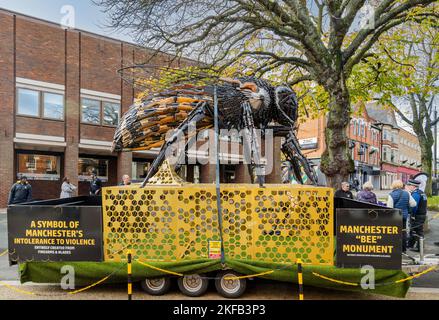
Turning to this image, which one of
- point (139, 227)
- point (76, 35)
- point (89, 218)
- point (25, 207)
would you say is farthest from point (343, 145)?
point (76, 35)

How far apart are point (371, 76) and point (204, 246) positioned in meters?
10.4

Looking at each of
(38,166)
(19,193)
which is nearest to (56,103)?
(38,166)

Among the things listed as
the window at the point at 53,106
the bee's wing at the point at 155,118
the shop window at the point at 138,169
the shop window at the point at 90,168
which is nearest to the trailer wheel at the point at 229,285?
the bee's wing at the point at 155,118

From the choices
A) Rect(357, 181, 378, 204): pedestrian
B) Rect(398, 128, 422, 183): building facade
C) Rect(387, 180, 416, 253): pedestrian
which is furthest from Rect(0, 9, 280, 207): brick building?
Rect(398, 128, 422, 183): building facade

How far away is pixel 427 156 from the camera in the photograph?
70.6 ft

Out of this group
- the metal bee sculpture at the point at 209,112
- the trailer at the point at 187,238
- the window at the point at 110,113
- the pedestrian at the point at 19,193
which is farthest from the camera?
the window at the point at 110,113

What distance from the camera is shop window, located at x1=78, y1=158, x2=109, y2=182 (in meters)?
20.8

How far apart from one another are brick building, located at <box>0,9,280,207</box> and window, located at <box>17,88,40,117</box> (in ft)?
0.15

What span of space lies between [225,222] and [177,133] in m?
1.79

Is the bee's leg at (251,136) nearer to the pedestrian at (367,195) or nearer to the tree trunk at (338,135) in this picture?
the pedestrian at (367,195)

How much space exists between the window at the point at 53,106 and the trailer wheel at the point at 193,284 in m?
16.2

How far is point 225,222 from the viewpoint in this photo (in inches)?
221

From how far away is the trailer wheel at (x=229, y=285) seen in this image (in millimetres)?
5645
